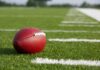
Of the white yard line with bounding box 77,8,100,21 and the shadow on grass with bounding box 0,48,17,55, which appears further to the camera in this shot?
the white yard line with bounding box 77,8,100,21

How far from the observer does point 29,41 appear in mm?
6258

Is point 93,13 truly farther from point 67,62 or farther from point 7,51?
point 67,62

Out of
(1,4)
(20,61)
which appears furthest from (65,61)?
(1,4)

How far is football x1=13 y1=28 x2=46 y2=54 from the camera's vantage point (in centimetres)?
621

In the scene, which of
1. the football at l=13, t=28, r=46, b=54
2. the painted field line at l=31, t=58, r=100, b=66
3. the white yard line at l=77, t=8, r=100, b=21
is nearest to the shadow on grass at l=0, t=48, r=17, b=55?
the football at l=13, t=28, r=46, b=54

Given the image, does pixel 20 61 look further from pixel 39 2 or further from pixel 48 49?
pixel 39 2

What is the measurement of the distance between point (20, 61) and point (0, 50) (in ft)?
4.51

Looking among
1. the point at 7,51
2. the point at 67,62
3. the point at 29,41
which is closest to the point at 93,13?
the point at 7,51

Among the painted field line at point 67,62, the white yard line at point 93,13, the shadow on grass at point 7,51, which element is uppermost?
the painted field line at point 67,62

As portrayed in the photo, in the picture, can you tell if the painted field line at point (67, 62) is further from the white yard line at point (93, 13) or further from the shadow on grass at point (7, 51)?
the white yard line at point (93, 13)

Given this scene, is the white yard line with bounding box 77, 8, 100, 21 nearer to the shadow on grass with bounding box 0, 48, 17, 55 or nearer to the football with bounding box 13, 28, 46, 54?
the shadow on grass with bounding box 0, 48, 17, 55

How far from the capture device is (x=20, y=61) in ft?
18.4

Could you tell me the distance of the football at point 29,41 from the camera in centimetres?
621

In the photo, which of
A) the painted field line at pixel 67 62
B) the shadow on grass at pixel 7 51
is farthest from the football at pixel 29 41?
the painted field line at pixel 67 62
